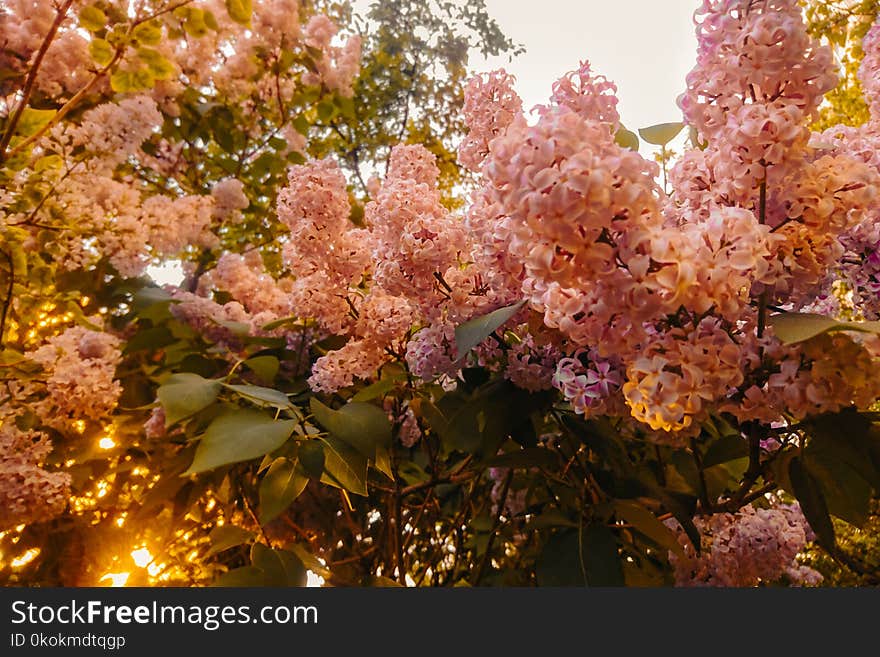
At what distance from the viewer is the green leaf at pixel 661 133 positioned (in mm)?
617

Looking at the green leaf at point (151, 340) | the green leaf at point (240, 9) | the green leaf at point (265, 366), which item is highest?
the green leaf at point (240, 9)

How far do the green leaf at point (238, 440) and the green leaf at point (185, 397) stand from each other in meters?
0.02

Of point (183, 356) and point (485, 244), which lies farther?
point (183, 356)

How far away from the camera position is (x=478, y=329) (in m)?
0.44

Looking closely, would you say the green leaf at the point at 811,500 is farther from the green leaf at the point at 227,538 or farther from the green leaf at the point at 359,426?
the green leaf at the point at 227,538

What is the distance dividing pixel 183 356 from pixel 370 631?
1.92 ft

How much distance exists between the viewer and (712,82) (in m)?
0.39

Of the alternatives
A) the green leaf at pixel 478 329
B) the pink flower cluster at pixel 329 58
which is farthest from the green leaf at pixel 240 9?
the pink flower cluster at pixel 329 58

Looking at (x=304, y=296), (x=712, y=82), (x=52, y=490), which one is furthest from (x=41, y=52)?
(x=712, y=82)

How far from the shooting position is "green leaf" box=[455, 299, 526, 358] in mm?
419

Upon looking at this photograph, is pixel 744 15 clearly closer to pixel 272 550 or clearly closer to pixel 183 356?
pixel 272 550

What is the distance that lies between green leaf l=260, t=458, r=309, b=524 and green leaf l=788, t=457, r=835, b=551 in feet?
1.27

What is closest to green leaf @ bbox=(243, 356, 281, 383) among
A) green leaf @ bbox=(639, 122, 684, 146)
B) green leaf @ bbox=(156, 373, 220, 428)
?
green leaf @ bbox=(156, 373, 220, 428)

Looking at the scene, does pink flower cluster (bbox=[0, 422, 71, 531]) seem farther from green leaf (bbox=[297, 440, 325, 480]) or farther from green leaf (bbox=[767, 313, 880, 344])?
green leaf (bbox=[767, 313, 880, 344])
